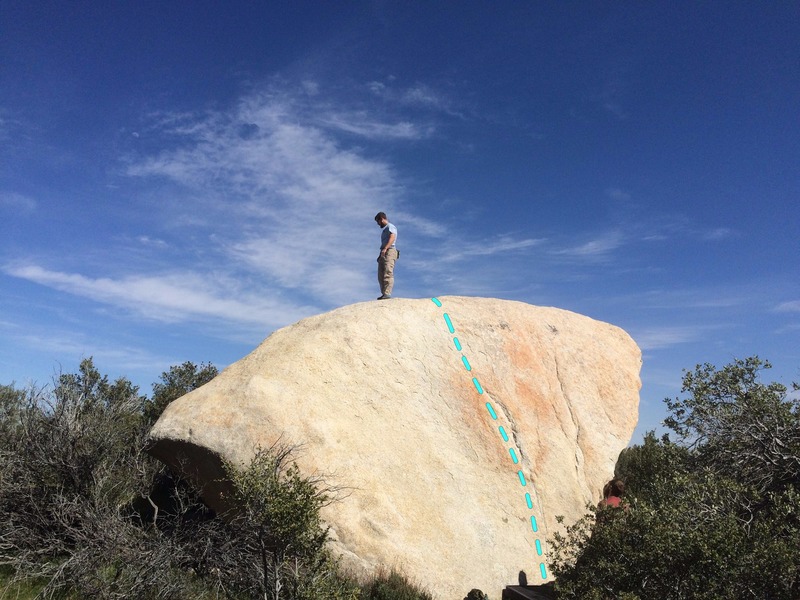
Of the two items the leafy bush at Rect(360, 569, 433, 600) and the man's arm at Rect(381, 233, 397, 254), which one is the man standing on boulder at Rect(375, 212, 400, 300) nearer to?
the man's arm at Rect(381, 233, 397, 254)

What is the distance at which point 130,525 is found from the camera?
1075 centimetres

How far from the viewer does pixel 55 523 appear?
11.2 m

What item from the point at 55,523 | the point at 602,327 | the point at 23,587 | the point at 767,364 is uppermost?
the point at 602,327

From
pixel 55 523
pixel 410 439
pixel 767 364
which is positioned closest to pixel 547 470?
pixel 410 439

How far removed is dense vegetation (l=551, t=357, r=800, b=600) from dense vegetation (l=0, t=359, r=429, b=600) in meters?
3.02

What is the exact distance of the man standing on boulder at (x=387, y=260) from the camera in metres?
14.8

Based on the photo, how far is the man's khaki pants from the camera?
1474cm

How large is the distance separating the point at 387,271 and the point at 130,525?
7703 millimetres

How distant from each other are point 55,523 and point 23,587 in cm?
119

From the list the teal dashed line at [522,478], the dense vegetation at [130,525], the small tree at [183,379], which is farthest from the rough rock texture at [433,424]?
the small tree at [183,379]

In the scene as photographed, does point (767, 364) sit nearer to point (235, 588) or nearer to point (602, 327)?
point (602, 327)

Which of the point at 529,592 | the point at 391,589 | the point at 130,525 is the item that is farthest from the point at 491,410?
the point at 130,525

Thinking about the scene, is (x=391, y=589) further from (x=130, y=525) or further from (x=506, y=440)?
(x=130, y=525)

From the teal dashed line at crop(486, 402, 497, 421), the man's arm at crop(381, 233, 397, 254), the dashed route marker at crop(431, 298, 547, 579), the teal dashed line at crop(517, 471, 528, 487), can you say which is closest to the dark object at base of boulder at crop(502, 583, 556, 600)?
the dashed route marker at crop(431, 298, 547, 579)
